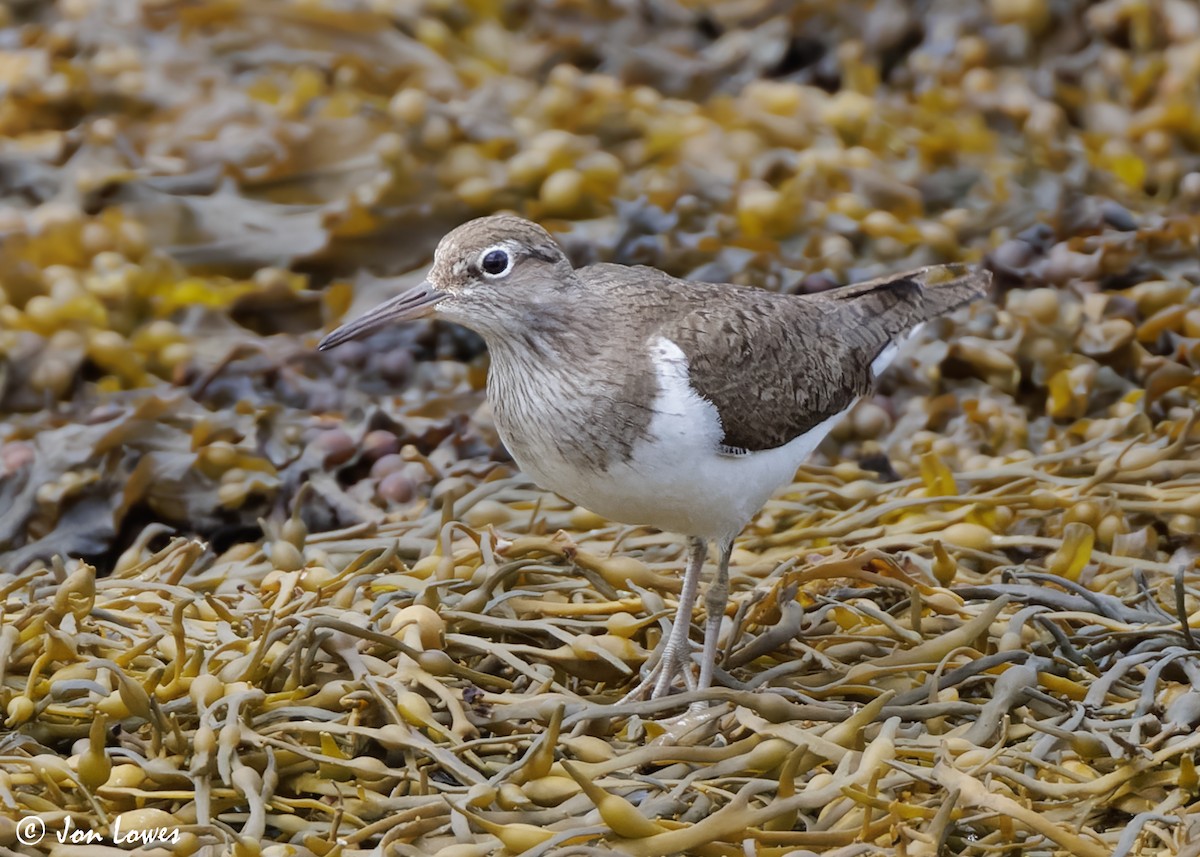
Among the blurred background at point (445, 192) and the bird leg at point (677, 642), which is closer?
the bird leg at point (677, 642)

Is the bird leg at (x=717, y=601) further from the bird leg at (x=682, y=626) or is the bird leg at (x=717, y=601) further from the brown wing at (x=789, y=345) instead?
the brown wing at (x=789, y=345)

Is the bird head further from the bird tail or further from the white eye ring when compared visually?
the bird tail

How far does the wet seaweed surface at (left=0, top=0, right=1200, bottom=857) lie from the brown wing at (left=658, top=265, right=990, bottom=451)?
334 millimetres

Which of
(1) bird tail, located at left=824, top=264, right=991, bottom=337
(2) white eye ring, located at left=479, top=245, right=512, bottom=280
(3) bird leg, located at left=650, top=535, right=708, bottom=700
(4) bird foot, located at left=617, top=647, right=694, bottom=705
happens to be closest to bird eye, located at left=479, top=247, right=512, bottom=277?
(2) white eye ring, located at left=479, top=245, right=512, bottom=280

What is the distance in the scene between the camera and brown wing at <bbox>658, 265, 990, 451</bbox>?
9.68ft

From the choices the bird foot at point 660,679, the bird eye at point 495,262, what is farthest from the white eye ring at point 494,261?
the bird foot at point 660,679

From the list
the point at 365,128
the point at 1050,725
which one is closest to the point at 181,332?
the point at 365,128

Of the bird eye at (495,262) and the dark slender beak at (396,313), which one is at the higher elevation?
the bird eye at (495,262)

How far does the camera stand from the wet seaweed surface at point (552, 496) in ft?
8.07

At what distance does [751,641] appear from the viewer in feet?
10.1

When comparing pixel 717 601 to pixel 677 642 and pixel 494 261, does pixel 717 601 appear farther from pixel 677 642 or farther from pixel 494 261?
pixel 494 261

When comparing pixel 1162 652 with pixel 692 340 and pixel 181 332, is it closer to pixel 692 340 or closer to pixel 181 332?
pixel 692 340

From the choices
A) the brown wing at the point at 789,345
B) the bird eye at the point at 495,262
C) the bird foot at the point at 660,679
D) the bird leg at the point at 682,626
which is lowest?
the bird foot at the point at 660,679

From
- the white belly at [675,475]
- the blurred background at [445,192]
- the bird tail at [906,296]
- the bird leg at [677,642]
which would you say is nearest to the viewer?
the white belly at [675,475]
